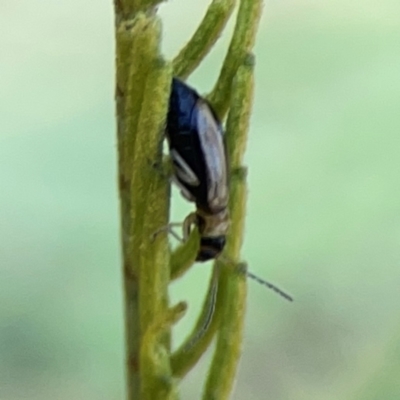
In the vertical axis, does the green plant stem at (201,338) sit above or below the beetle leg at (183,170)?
below

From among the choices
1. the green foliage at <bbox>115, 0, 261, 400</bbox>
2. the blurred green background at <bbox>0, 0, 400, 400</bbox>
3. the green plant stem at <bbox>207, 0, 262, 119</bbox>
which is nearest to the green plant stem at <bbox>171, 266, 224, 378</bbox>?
the green foliage at <bbox>115, 0, 261, 400</bbox>

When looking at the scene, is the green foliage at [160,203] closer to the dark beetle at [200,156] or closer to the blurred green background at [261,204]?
the dark beetle at [200,156]

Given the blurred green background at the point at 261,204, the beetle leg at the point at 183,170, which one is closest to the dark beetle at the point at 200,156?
the beetle leg at the point at 183,170

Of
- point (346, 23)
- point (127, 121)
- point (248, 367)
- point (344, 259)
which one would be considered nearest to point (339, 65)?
point (346, 23)

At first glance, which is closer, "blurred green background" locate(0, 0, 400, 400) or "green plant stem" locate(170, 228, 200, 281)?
"green plant stem" locate(170, 228, 200, 281)

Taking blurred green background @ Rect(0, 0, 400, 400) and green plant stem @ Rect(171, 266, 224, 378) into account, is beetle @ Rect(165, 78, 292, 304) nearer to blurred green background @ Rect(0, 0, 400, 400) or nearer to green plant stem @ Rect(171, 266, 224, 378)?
green plant stem @ Rect(171, 266, 224, 378)

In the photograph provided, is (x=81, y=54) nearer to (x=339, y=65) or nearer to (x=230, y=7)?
(x=339, y=65)

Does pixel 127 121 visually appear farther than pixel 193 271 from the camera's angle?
No
